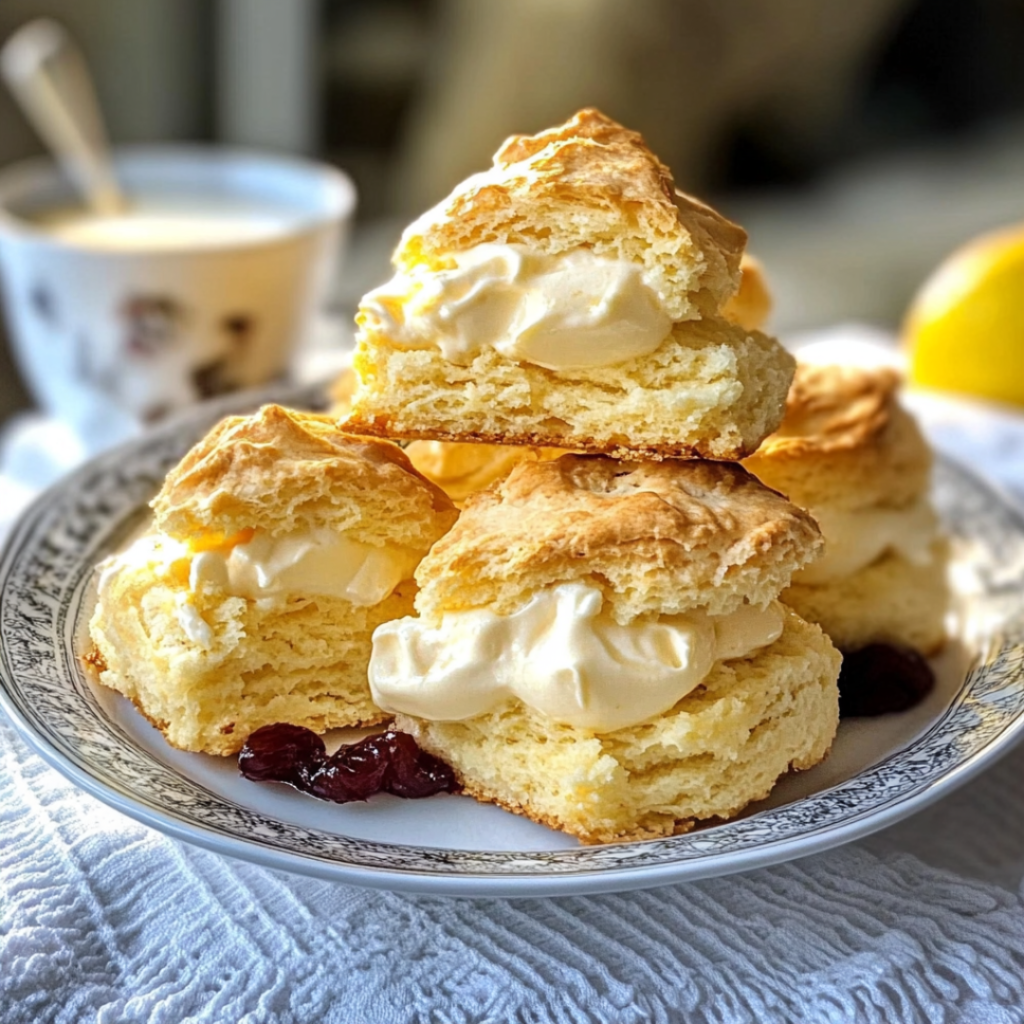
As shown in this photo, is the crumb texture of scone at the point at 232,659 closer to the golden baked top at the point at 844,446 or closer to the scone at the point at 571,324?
the scone at the point at 571,324

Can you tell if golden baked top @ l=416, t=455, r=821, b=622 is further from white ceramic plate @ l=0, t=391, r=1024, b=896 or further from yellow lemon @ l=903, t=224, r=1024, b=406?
yellow lemon @ l=903, t=224, r=1024, b=406

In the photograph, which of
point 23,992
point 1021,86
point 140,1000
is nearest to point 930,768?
point 140,1000

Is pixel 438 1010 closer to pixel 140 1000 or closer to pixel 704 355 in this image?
pixel 140 1000

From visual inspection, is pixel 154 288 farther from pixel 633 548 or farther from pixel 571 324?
pixel 633 548

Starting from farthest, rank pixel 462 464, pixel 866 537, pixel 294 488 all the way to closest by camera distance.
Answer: pixel 866 537 < pixel 462 464 < pixel 294 488

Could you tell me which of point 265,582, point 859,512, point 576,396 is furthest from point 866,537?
point 265,582
